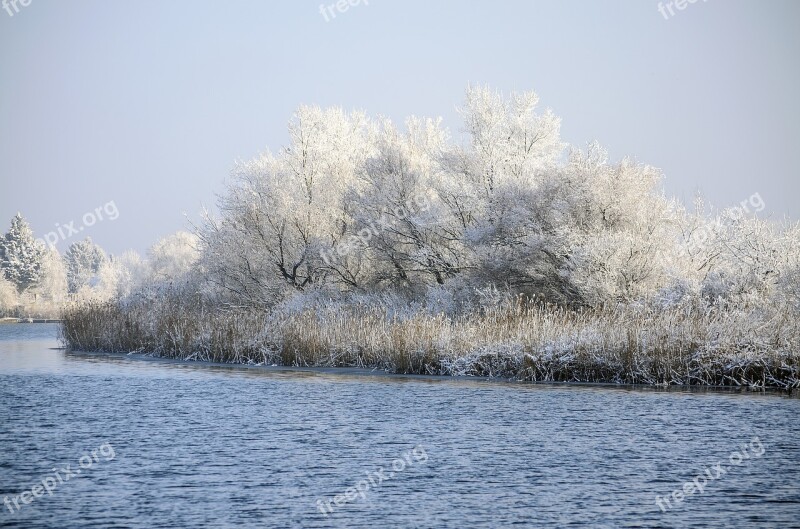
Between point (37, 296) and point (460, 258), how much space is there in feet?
260

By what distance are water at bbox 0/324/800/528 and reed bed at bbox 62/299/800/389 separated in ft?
4.70

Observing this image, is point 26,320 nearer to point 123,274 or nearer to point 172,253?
point 172,253

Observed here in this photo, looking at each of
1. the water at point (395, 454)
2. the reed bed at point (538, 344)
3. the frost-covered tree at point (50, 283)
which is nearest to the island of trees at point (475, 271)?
the reed bed at point (538, 344)

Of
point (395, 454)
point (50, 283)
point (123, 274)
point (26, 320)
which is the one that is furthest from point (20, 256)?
point (395, 454)

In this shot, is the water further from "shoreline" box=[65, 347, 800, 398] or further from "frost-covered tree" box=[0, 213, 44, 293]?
"frost-covered tree" box=[0, 213, 44, 293]

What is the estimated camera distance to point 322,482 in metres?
11.5

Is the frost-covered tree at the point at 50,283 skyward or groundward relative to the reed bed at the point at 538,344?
skyward

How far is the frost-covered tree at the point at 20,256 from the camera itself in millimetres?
101062

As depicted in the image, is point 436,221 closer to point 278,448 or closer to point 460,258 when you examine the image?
point 460,258

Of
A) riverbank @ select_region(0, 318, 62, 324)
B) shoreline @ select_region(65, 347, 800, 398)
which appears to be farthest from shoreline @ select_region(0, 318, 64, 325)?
shoreline @ select_region(65, 347, 800, 398)

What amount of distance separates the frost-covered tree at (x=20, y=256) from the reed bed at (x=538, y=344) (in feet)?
256

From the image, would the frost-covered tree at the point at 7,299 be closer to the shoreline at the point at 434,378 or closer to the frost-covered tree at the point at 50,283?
the frost-covered tree at the point at 50,283

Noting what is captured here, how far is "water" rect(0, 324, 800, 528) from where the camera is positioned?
9969 millimetres

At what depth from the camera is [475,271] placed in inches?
1332
